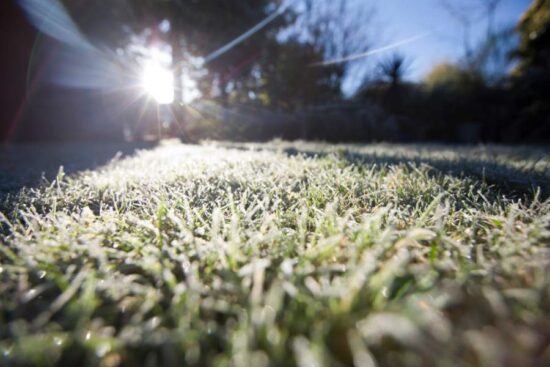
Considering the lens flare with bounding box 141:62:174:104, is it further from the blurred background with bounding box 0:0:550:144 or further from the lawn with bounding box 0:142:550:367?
the lawn with bounding box 0:142:550:367

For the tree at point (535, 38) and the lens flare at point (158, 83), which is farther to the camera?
the tree at point (535, 38)

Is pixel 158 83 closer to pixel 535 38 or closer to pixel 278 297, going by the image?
pixel 278 297

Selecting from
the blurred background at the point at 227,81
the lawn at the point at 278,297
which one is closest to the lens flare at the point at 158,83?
the blurred background at the point at 227,81

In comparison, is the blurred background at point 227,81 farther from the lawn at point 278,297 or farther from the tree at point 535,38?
the lawn at point 278,297

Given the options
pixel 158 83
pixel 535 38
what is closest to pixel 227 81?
pixel 158 83

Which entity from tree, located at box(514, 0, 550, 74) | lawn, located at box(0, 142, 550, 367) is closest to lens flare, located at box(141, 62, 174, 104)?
lawn, located at box(0, 142, 550, 367)

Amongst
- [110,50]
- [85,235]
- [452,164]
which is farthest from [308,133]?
[85,235]

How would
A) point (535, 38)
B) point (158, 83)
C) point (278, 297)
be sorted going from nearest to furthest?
point (278, 297), point (158, 83), point (535, 38)

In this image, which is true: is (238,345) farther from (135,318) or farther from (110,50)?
(110,50)

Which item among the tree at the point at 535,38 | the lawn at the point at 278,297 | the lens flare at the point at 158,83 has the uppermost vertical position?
the tree at the point at 535,38
